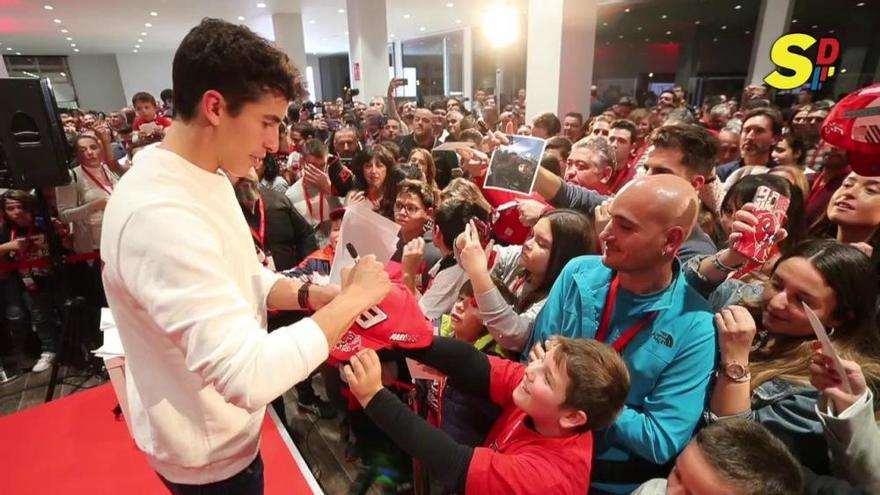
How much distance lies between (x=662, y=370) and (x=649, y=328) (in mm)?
114

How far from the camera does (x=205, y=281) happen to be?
0.77m

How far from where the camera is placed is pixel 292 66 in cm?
93

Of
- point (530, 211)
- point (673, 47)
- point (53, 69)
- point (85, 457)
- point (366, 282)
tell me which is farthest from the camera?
point (53, 69)

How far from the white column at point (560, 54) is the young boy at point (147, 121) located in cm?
457

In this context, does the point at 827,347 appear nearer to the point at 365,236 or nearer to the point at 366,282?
the point at 366,282

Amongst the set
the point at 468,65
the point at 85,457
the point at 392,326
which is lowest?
the point at 85,457

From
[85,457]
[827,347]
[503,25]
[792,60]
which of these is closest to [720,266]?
[827,347]

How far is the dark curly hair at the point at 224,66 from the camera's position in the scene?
0.82m

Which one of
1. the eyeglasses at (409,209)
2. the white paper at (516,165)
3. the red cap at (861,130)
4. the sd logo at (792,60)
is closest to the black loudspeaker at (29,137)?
the eyeglasses at (409,209)

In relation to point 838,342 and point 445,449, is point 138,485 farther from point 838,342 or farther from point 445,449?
point 838,342

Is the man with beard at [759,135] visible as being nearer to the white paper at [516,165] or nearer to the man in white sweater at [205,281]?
the white paper at [516,165]

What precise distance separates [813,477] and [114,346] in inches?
80.3

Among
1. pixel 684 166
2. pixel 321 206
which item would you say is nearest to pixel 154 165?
pixel 684 166

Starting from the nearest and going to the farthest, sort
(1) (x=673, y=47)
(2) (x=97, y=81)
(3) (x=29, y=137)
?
(3) (x=29, y=137), (1) (x=673, y=47), (2) (x=97, y=81)
